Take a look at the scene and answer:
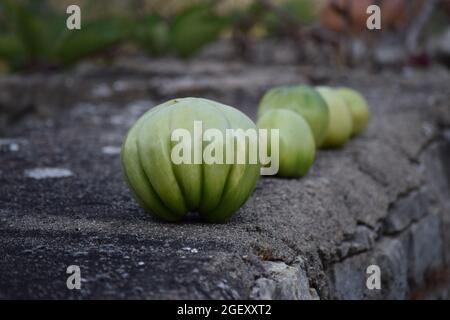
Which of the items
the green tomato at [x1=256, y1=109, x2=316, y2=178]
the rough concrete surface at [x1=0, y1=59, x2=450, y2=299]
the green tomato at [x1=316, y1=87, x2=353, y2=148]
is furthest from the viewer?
the green tomato at [x1=316, y1=87, x2=353, y2=148]

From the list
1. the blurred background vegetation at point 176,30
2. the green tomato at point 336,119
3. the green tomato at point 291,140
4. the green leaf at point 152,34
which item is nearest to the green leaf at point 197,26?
the blurred background vegetation at point 176,30

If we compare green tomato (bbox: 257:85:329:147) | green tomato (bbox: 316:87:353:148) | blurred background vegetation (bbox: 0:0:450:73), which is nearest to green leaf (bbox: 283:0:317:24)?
blurred background vegetation (bbox: 0:0:450:73)

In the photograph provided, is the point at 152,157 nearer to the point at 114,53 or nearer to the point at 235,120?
the point at 235,120

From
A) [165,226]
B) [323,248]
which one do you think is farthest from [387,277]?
[165,226]

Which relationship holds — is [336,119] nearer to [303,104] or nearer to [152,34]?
[303,104]

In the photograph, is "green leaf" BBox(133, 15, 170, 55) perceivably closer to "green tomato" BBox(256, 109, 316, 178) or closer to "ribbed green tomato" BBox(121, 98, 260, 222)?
"green tomato" BBox(256, 109, 316, 178)

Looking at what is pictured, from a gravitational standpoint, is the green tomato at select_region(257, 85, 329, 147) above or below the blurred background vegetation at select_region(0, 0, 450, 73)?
below
